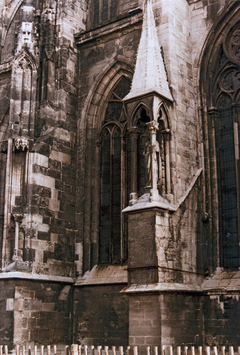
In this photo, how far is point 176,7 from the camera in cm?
1372

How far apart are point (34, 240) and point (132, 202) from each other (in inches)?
124

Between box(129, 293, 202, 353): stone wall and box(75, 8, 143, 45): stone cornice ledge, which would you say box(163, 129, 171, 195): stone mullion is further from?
box(75, 8, 143, 45): stone cornice ledge

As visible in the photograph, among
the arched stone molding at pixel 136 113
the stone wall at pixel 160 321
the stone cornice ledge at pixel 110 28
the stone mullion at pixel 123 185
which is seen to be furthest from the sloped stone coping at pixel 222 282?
the stone cornice ledge at pixel 110 28

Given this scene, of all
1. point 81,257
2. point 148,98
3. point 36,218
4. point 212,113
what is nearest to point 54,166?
point 36,218

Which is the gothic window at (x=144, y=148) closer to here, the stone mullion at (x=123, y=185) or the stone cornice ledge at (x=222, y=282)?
the stone mullion at (x=123, y=185)

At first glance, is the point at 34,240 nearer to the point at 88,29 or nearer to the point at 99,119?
the point at 99,119

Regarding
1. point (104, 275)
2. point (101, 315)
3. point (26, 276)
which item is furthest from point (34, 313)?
point (104, 275)

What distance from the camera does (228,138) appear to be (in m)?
13.2

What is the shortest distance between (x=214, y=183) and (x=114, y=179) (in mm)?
3196

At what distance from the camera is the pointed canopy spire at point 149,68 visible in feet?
40.3

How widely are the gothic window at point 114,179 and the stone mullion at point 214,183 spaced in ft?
8.39

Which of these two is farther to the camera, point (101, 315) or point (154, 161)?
point (101, 315)

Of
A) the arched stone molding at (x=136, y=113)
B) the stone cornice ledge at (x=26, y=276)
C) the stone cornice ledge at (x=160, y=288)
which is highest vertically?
→ the arched stone molding at (x=136, y=113)

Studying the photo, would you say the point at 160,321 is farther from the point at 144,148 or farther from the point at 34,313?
the point at 144,148
